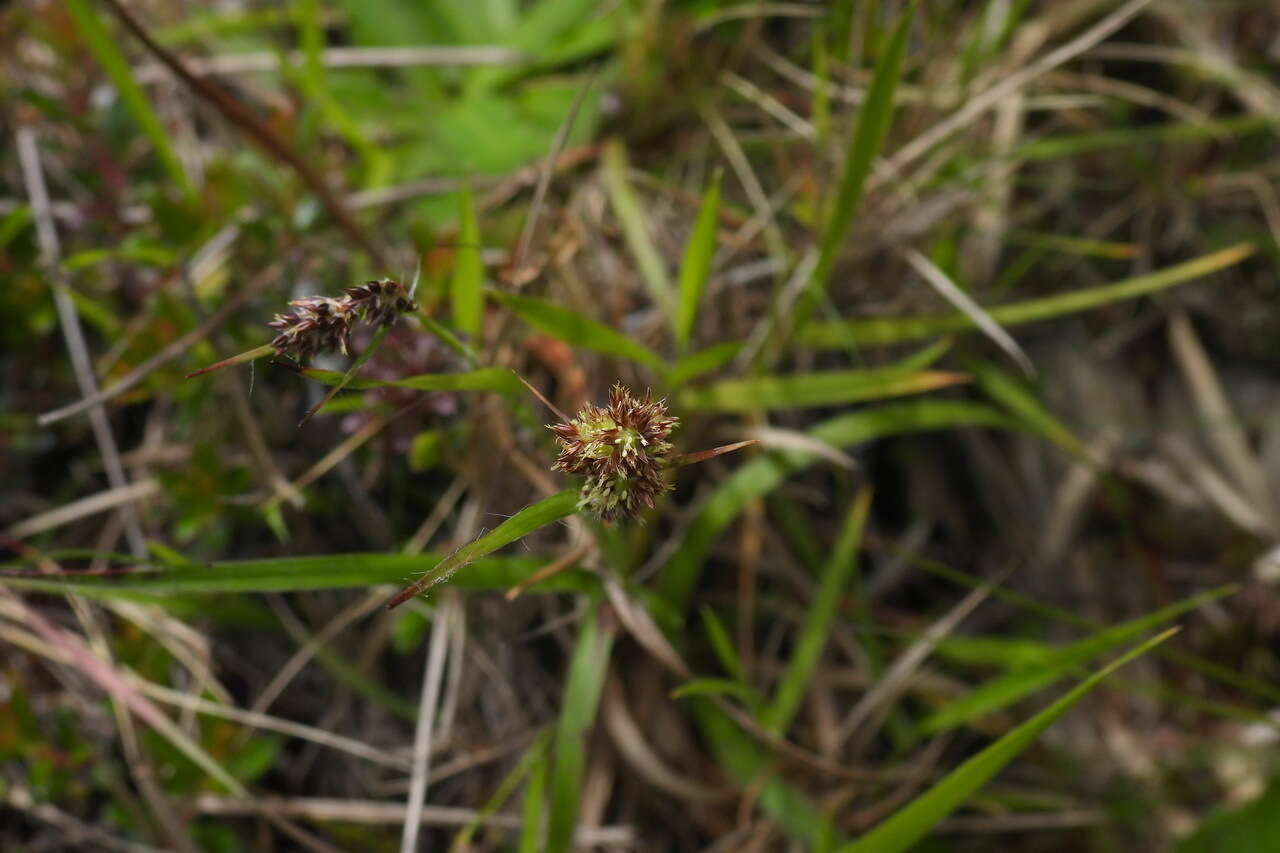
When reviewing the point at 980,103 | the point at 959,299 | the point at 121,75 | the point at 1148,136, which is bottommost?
the point at 959,299

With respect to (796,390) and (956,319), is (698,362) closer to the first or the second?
(796,390)

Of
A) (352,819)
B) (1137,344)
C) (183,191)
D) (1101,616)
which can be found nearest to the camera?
(352,819)

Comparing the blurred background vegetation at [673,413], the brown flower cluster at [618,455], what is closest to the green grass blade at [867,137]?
the blurred background vegetation at [673,413]

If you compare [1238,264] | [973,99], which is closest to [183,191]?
[973,99]

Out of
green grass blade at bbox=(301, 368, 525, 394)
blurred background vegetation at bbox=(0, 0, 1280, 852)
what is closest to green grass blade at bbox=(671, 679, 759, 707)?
blurred background vegetation at bbox=(0, 0, 1280, 852)

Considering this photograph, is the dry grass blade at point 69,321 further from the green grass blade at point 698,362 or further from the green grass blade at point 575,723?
the green grass blade at point 698,362

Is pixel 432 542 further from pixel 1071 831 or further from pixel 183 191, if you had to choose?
pixel 1071 831

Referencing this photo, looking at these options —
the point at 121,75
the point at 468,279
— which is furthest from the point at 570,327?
the point at 121,75
